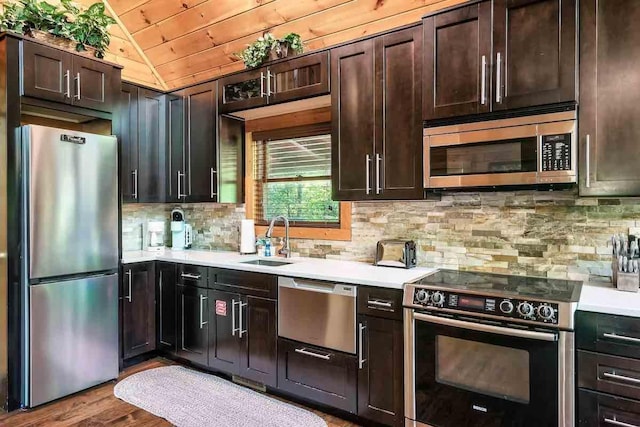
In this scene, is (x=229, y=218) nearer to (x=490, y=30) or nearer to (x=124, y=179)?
(x=124, y=179)

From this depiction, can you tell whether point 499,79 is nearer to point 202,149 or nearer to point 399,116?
point 399,116

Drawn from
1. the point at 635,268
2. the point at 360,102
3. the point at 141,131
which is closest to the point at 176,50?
the point at 141,131

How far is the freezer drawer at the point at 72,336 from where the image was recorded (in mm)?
2715

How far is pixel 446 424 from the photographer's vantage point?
215 centimetres

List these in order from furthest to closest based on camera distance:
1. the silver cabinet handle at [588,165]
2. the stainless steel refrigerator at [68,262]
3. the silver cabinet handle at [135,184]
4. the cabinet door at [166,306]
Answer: the silver cabinet handle at [135,184], the cabinet door at [166,306], the stainless steel refrigerator at [68,262], the silver cabinet handle at [588,165]

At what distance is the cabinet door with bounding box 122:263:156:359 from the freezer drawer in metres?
0.20

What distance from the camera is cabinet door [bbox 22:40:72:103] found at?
2.76 meters

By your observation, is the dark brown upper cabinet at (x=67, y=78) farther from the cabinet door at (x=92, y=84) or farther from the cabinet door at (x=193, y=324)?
the cabinet door at (x=193, y=324)

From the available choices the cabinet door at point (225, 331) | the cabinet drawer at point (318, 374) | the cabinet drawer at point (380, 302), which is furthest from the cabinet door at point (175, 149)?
the cabinet drawer at point (380, 302)

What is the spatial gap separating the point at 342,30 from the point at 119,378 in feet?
10.5

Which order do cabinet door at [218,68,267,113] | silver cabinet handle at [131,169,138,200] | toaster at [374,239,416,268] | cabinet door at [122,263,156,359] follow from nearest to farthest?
toaster at [374,239,416,268] → cabinet door at [218,68,267,113] → cabinet door at [122,263,156,359] → silver cabinet handle at [131,169,138,200]

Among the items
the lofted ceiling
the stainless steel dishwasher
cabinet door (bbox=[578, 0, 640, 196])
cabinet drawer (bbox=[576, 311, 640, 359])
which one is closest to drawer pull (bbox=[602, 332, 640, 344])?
cabinet drawer (bbox=[576, 311, 640, 359])

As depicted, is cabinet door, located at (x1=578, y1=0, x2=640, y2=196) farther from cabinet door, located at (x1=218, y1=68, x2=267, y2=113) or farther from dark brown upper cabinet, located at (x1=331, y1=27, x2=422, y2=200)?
cabinet door, located at (x1=218, y1=68, x2=267, y2=113)

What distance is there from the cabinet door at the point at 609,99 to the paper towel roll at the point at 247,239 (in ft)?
8.42
